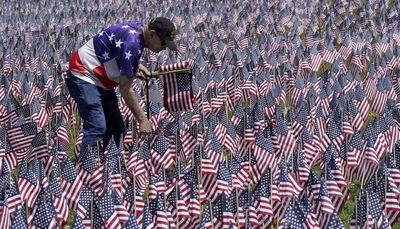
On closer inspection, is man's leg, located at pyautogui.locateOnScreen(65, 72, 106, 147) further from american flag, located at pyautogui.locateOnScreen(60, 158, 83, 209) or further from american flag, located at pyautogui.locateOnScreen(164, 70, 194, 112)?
american flag, located at pyautogui.locateOnScreen(164, 70, 194, 112)

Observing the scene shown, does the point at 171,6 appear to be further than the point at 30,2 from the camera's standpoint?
No

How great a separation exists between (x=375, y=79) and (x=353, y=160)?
4779 mm

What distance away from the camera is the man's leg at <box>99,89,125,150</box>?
10.3 metres

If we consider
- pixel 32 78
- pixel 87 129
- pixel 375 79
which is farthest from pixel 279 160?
pixel 32 78

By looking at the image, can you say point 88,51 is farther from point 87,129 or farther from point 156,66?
point 156,66

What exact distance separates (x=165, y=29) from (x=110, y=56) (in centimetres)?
92

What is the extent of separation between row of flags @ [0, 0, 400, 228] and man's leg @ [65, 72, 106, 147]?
0.19 metres

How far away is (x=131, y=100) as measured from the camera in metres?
9.57

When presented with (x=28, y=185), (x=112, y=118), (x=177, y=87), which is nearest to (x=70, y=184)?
(x=28, y=185)

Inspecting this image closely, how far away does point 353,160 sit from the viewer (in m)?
10.4

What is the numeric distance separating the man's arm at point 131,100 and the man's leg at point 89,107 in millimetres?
492

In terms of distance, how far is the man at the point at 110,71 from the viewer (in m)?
9.26

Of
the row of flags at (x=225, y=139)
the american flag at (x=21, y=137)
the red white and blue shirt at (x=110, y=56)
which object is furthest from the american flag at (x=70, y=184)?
the american flag at (x=21, y=137)

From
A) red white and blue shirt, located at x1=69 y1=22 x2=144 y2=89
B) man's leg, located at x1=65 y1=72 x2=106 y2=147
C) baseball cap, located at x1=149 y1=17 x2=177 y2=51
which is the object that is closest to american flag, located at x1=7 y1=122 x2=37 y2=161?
man's leg, located at x1=65 y1=72 x2=106 y2=147
